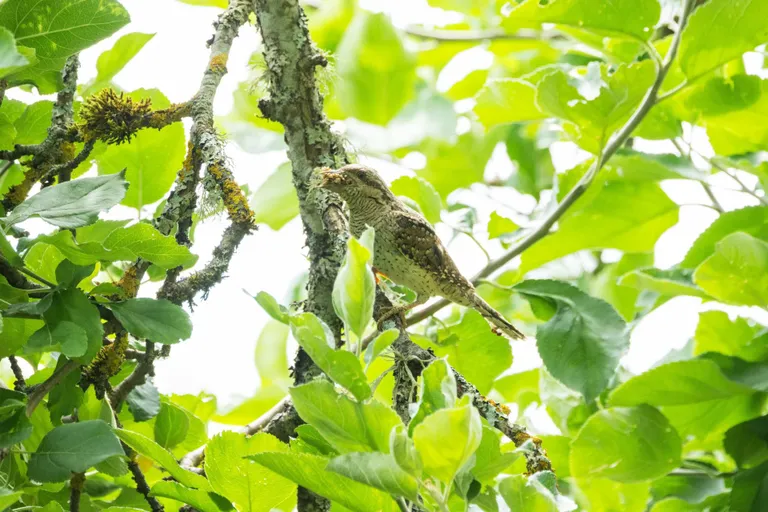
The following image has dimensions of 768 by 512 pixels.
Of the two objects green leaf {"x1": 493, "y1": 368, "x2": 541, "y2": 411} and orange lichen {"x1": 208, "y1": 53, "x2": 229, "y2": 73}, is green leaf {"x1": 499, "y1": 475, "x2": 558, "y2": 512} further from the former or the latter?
green leaf {"x1": 493, "y1": 368, "x2": 541, "y2": 411}

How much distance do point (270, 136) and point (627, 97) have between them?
102 cm

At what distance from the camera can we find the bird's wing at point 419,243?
6.74 ft

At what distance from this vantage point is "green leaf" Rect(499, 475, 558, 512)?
24.5 inches

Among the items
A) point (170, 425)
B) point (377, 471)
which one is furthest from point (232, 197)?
point (377, 471)

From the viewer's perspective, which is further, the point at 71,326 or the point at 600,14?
the point at 600,14

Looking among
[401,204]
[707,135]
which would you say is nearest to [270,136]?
[401,204]

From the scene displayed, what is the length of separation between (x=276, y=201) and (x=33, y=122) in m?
0.80

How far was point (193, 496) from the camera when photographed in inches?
32.4

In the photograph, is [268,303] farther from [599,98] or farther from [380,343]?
[599,98]

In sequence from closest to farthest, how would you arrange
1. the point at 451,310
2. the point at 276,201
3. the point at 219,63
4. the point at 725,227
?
the point at 219,63
the point at 725,227
the point at 276,201
the point at 451,310

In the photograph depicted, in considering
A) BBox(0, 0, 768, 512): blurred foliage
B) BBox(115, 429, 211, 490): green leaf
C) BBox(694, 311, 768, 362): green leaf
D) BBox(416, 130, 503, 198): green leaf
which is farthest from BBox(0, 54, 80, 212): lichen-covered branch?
BBox(416, 130, 503, 198): green leaf

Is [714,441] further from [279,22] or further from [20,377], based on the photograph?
[20,377]

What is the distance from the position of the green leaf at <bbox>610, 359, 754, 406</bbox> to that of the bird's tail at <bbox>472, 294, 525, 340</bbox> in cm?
74

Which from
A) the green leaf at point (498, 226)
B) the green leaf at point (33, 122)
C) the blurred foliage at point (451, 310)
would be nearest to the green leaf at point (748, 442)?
the blurred foliage at point (451, 310)
